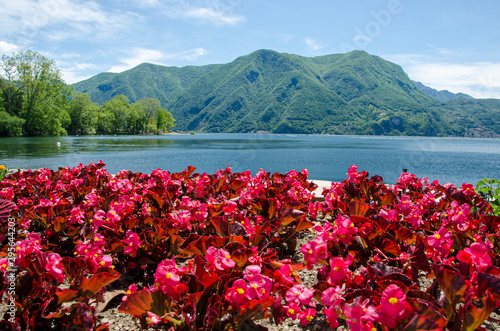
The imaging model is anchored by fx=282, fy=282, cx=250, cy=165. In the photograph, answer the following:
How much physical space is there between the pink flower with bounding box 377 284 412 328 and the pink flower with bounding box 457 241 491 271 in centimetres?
66

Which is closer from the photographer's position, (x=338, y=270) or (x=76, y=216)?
(x=338, y=270)

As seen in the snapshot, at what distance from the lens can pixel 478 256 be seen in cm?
158

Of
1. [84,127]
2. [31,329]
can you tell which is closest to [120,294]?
[31,329]

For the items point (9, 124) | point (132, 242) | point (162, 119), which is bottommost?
point (132, 242)

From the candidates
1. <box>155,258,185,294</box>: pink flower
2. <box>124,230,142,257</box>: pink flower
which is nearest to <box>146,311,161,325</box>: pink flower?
<box>155,258,185,294</box>: pink flower

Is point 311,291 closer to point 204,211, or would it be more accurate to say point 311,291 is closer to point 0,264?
point 204,211

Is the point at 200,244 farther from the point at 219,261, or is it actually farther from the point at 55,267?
the point at 55,267

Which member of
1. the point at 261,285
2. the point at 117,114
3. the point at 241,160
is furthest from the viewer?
the point at 117,114

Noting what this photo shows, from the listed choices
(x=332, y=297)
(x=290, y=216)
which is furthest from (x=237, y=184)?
(x=332, y=297)

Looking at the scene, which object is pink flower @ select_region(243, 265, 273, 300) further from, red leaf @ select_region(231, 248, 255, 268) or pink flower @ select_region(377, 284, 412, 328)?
pink flower @ select_region(377, 284, 412, 328)

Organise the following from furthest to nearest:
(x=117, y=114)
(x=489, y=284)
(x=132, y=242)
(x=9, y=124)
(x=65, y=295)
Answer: (x=117, y=114)
(x=9, y=124)
(x=132, y=242)
(x=65, y=295)
(x=489, y=284)

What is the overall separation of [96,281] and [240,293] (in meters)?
0.97

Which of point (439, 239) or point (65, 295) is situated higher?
point (439, 239)

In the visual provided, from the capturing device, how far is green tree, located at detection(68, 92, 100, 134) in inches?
2788
